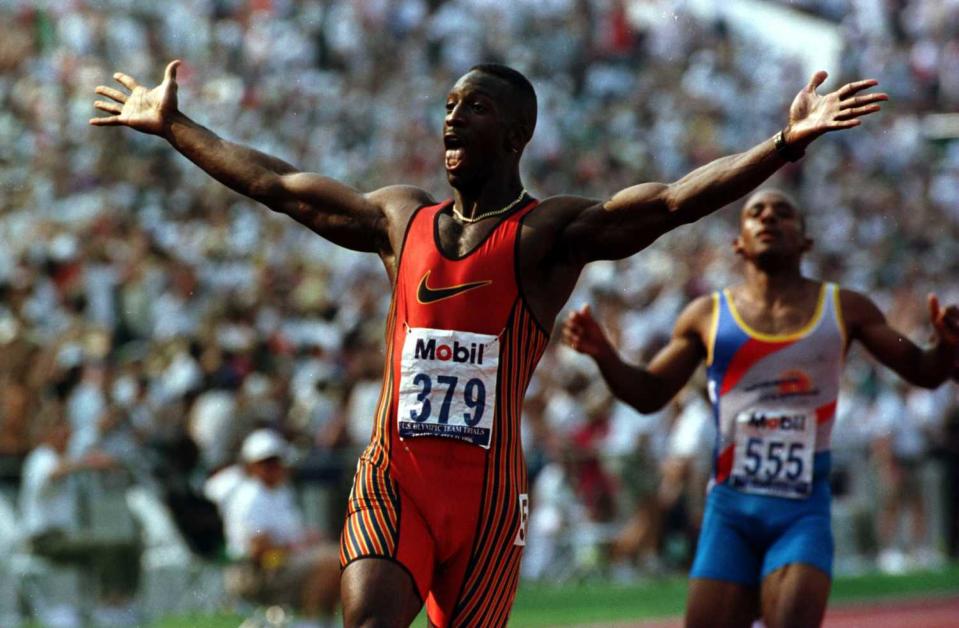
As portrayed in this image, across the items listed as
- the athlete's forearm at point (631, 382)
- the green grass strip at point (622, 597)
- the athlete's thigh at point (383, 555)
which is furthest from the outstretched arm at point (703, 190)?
the green grass strip at point (622, 597)

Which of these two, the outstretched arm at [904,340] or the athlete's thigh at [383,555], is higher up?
the outstretched arm at [904,340]

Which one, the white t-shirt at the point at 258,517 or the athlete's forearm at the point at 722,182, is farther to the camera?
the white t-shirt at the point at 258,517

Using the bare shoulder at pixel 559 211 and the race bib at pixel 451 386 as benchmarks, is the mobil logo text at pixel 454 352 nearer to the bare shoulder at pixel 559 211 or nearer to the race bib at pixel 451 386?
the race bib at pixel 451 386

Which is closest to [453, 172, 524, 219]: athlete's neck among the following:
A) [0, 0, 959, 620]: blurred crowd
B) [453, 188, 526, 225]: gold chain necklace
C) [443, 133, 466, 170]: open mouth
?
[453, 188, 526, 225]: gold chain necklace

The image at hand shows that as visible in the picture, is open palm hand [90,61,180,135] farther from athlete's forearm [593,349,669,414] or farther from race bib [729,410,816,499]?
race bib [729,410,816,499]

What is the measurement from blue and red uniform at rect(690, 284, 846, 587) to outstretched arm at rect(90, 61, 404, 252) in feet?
7.97

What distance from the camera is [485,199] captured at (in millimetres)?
6469

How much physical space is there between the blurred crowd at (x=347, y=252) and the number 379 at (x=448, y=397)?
24.0 feet

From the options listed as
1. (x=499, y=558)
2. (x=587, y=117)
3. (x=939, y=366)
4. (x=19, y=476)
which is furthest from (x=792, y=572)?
(x=587, y=117)

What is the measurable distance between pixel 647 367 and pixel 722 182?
254 centimetres

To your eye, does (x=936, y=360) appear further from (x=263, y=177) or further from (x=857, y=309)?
(x=263, y=177)

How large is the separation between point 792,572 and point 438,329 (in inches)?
99.2

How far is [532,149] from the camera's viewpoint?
24.0 m

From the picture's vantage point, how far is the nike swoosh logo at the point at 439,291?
6238mm
